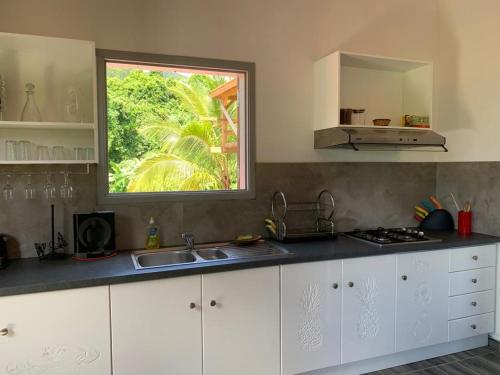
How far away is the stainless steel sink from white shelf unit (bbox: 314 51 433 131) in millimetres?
1001

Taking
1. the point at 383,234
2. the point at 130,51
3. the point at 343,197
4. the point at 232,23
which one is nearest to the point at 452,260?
the point at 383,234

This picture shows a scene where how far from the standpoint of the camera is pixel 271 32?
2.78m

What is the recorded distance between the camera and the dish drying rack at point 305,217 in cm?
267

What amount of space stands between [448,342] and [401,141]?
1453 millimetres

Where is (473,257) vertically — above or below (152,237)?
below

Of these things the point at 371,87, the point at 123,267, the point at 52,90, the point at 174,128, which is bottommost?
the point at 123,267

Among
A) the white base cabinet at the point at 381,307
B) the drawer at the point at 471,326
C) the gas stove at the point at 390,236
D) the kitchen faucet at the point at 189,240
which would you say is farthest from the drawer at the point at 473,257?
the kitchen faucet at the point at 189,240

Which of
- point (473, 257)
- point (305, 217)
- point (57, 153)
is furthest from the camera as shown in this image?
point (305, 217)

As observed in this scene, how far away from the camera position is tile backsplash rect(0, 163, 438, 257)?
7.41ft

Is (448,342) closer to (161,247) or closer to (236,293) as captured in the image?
(236,293)

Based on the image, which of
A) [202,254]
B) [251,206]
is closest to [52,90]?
[202,254]

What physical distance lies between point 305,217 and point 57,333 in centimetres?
176

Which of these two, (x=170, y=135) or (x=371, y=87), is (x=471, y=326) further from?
(x=170, y=135)

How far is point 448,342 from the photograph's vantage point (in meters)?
2.74
